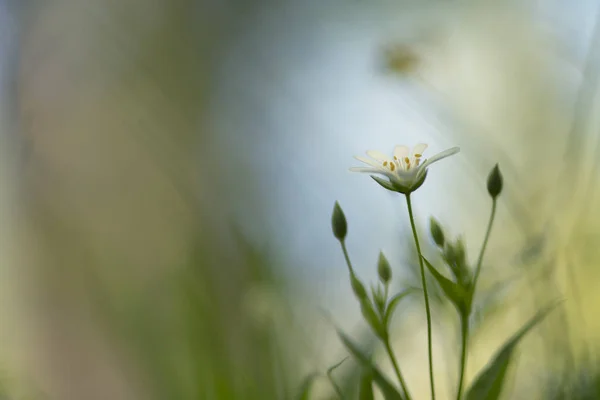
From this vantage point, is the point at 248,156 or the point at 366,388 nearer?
the point at 366,388

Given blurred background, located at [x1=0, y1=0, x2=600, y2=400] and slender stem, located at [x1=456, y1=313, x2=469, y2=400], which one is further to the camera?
blurred background, located at [x1=0, y1=0, x2=600, y2=400]

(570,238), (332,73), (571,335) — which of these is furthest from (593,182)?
(332,73)

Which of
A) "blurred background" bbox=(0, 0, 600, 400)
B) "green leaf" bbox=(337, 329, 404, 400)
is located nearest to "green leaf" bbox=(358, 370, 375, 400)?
"green leaf" bbox=(337, 329, 404, 400)

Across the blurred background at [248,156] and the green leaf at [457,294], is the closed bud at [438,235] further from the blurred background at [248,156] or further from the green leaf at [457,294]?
the blurred background at [248,156]

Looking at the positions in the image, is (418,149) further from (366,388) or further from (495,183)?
(366,388)

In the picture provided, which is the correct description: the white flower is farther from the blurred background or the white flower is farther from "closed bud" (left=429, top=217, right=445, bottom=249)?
the blurred background

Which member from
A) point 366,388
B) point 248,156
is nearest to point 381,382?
point 366,388

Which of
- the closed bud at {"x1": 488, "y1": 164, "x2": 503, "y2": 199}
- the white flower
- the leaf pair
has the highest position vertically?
the white flower

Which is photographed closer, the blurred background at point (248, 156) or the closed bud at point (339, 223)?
the closed bud at point (339, 223)

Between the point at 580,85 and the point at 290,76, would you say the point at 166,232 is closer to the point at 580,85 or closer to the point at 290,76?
the point at 290,76

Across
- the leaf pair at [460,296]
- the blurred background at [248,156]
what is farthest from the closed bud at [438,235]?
the blurred background at [248,156]
